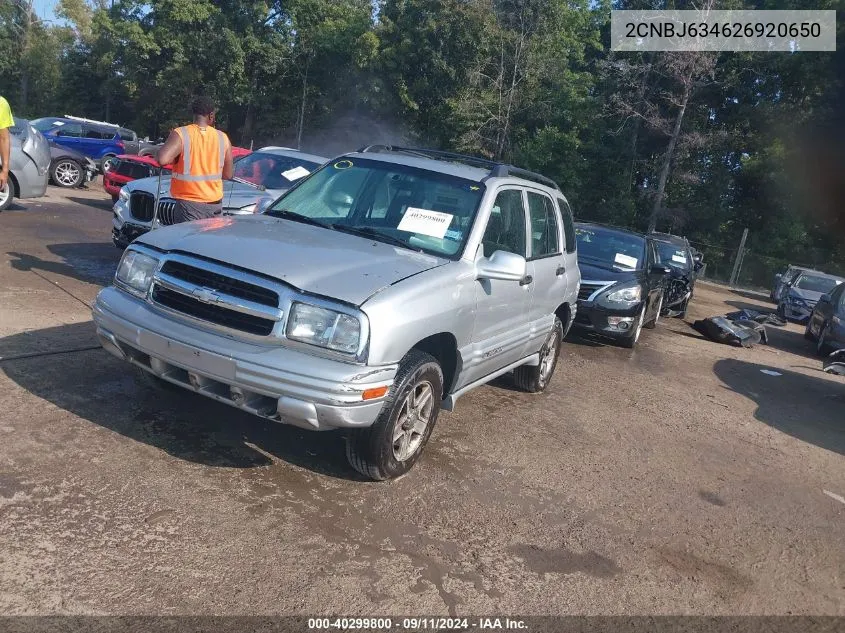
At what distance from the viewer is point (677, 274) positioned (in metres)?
14.5

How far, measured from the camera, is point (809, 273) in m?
20.8

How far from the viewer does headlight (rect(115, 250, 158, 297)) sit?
4.34m

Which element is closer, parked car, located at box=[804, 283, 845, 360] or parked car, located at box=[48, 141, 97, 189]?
parked car, located at box=[804, 283, 845, 360]

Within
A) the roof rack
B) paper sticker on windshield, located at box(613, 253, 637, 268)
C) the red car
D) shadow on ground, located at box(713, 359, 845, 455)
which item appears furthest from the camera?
the red car

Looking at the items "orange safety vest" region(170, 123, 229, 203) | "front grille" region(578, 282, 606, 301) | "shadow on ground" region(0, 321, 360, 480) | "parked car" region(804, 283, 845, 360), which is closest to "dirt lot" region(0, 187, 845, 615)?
"shadow on ground" region(0, 321, 360, 480)

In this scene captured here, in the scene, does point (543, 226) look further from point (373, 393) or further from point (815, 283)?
point (815, 283)

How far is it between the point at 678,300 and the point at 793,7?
2595 centimetres

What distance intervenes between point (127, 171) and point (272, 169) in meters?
4.94

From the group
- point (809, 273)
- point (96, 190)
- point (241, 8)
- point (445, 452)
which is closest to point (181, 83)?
point (241, 8)

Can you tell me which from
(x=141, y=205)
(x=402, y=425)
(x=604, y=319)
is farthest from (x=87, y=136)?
(x=402, y=425)

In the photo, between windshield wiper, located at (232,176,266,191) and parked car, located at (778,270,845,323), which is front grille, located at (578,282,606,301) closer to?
windshield wiper, located at (232,176,266,191)

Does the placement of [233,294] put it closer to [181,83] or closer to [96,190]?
[96,190]

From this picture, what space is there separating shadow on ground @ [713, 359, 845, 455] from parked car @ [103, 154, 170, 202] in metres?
10.5

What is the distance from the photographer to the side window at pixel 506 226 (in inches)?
203
